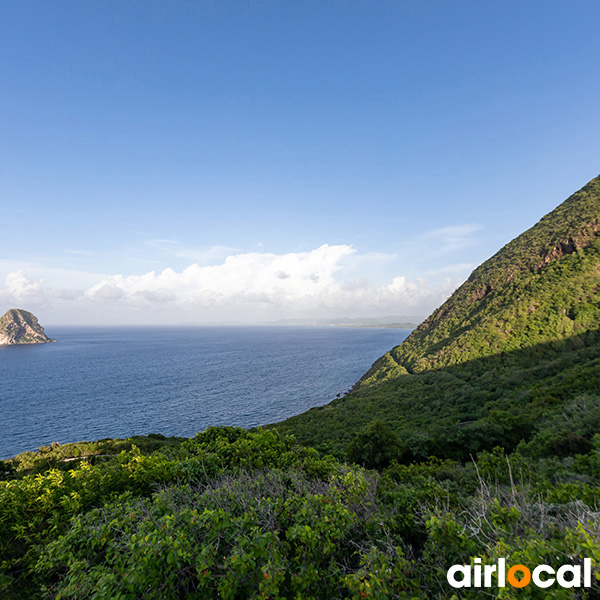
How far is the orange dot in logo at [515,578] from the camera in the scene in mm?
4656

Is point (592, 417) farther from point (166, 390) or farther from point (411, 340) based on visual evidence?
point (166, 390)

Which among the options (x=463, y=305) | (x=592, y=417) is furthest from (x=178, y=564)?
(x=463, y=305)

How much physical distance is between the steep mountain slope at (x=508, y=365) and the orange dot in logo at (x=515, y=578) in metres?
17.1

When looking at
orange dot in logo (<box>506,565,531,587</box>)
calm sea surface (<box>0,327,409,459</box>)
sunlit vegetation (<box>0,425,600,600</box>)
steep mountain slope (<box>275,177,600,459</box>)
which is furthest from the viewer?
calm sea surface (<box>0,327,409,459</box>)

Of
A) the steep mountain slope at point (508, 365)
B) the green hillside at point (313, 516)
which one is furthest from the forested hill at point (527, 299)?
the green hillside at point (313, 516)

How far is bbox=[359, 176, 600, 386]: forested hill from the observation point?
Result: 51625 mm

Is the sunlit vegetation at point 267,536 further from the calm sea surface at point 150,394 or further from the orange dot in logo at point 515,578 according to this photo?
the calm sea surface at point 150,394

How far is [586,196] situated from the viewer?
78.6 meters

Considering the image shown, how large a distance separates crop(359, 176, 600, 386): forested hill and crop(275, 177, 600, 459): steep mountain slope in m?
0.26

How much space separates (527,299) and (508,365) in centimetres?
2050

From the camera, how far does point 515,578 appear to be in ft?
15.5

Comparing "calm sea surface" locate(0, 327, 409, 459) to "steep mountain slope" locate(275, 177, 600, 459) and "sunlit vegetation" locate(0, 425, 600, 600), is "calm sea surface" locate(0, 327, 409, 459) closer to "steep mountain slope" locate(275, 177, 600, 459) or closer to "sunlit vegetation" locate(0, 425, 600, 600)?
"steep mountain slope" locate(275, 177, 600, 459)

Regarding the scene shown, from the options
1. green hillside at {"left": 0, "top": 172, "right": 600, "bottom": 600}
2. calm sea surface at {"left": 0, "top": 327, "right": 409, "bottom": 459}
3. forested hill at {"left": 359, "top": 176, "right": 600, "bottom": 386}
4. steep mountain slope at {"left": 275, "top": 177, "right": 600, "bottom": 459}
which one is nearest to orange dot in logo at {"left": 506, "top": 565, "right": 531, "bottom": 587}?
green hillside at {"left": 0, "top": 172, "right": 600, "bottom": 600}

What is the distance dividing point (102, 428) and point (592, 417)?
69.2 metres
